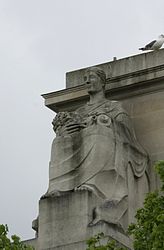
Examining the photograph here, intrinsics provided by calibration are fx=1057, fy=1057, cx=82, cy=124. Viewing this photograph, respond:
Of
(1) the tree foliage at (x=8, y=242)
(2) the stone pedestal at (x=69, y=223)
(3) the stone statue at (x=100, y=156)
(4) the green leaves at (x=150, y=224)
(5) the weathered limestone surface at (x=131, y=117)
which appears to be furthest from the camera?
(3) the stone statue at (x=100, y=156)

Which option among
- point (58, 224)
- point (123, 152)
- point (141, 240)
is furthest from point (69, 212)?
point (141, 240)

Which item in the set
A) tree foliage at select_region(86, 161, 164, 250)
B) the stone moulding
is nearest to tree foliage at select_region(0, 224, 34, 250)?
tree foliage at select_region(86, 161, 164, 250)

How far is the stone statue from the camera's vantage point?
21.6 meters

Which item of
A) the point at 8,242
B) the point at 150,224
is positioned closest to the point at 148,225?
the point at 150,224

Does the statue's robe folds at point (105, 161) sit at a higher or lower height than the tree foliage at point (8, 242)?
higher

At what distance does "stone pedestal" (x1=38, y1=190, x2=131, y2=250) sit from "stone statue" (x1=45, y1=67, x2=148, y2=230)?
0.56 ft

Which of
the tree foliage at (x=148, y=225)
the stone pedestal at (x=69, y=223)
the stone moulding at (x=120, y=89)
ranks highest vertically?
→ the stone moulding at (x=120, y=89)

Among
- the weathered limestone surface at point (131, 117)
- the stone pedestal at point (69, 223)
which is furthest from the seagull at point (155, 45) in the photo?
the stone pedestal at point (69, 223)

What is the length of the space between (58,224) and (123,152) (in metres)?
2.10

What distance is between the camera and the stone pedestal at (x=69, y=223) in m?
20.9

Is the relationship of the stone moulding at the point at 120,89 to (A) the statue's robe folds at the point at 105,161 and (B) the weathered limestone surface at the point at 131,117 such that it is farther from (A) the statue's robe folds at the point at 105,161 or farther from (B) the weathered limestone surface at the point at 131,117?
(A) the statue's robe folds at the point at 105,161

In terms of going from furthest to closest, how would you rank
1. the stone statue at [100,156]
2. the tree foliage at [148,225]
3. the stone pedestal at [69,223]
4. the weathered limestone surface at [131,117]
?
the stone statue at [100,156] → the weathered limestone surface at [131,117] → the stone pedestal at [69,223] → the tree foliage at [148,225]

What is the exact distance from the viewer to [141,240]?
17.6 metres

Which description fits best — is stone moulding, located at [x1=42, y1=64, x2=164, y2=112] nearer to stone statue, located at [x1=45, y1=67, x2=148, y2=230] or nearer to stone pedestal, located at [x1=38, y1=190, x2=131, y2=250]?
stone statue, located at [x1=45, y1=67, x2=148, y2=230]
